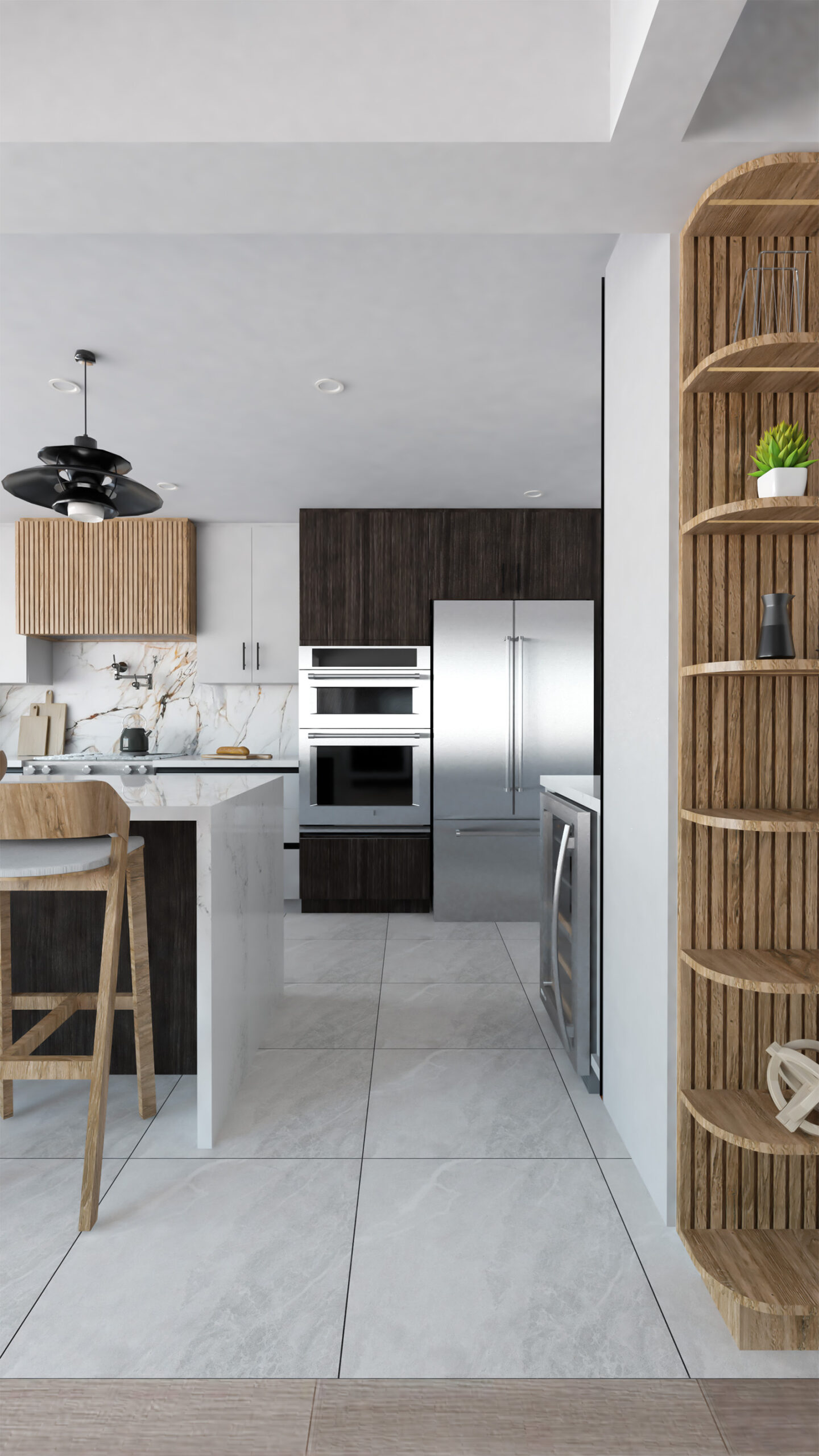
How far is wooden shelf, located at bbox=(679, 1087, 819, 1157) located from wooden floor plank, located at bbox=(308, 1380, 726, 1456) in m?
0.40

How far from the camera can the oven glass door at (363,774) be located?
4.65m

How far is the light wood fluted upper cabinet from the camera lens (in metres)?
4.89

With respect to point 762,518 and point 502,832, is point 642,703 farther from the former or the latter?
point 502,832

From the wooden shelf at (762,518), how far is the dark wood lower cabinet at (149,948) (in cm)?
169

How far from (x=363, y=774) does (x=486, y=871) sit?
3.01ft

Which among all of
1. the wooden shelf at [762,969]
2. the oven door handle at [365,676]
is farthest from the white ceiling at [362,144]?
the oven door handle at [365,676]

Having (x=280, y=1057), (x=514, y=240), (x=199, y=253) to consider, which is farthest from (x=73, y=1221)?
(x=514, y=240)

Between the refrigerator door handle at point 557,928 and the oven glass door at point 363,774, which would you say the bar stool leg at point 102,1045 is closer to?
the refrigerator door handle at point 557,928

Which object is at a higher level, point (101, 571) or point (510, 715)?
point (101, 571)

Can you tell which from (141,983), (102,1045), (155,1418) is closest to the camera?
(155,1418)

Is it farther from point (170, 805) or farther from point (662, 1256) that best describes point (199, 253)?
point (662, 1256)

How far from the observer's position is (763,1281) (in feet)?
4.68

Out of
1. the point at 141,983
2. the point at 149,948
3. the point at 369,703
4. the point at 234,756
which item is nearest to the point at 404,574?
the point at 369,703

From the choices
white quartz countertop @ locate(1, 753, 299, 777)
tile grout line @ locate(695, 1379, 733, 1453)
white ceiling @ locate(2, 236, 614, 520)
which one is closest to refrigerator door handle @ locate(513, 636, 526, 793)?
white ceiling @ locate(2, 236, 614, 520)
